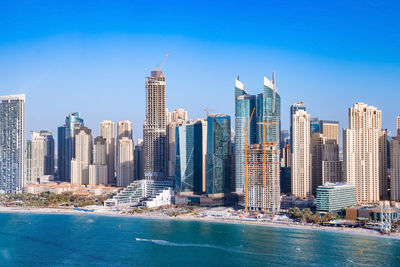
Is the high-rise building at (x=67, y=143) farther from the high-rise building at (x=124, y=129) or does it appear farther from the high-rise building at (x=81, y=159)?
the high-rise building at (x=124, y=129)

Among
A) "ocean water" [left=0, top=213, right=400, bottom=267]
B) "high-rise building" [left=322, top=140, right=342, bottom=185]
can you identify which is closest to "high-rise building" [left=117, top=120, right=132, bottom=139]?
"ocean water" [left=0, top=213, right=400, bottom=267]

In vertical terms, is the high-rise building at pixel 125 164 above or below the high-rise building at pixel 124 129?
below

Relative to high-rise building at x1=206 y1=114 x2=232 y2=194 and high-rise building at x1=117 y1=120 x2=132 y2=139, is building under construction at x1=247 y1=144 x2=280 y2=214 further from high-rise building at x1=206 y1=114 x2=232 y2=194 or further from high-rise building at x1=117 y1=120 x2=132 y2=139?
high-rise building at x1=117 y1=120 x2=132 y2=139

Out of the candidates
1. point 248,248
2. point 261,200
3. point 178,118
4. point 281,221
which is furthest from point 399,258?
point 178,118

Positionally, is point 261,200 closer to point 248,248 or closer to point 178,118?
point 248,248

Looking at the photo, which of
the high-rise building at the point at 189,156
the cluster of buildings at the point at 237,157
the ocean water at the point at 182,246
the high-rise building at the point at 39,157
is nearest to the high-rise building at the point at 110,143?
the cluster of buildings at the point at 237,157

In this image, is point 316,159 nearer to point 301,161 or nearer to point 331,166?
point 301,161
